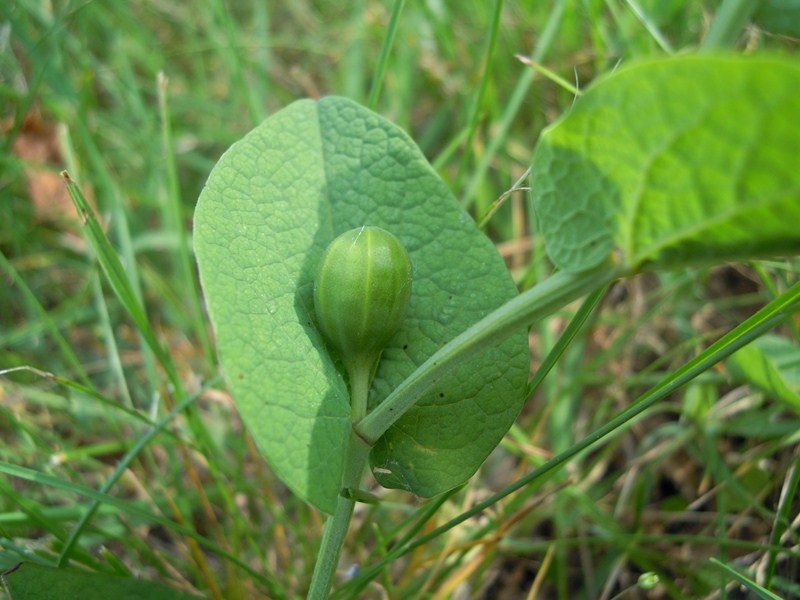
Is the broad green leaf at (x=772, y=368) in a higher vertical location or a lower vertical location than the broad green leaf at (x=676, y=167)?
lower

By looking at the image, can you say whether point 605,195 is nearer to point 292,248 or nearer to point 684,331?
point 292,248

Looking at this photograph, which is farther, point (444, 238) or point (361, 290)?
point (444, 238)

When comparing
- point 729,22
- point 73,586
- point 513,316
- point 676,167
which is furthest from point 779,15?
point 73,586

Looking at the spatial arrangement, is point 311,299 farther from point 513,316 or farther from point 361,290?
point 513,316

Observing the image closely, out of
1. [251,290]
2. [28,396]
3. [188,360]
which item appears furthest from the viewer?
[188,360]

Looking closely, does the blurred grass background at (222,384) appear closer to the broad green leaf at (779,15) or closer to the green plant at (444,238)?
the broad green leaf at (779,15)

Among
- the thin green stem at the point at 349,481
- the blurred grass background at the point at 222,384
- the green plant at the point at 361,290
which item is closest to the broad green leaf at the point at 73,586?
the blurred grass background at the point at 222,384

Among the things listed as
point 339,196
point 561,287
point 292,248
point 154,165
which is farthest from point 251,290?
point 154,165
